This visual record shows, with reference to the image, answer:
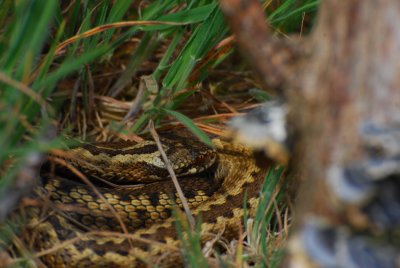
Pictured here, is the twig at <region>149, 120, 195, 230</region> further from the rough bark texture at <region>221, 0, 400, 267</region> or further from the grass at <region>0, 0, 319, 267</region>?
the rough bark texture at <region>221, 0, 400, 267</region>

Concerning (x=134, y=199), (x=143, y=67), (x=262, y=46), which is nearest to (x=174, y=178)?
(x=134, y=199)

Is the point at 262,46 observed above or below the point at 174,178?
above

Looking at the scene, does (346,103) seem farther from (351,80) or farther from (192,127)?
(192,127)

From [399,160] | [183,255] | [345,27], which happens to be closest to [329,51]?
[345,27]

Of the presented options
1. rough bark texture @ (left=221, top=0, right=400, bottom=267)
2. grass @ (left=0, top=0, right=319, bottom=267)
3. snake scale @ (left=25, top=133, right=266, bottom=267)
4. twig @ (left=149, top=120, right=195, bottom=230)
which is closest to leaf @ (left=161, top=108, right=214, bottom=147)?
grass @ (left=0, top=0, right=319, bottom=267)

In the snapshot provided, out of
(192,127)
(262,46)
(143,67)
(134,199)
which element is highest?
(262,46)

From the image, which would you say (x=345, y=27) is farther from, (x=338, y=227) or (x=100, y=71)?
(x=100, y=71)

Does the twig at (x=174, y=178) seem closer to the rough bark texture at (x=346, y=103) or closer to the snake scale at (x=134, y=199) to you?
the snake scale at (x=134, y=199)
